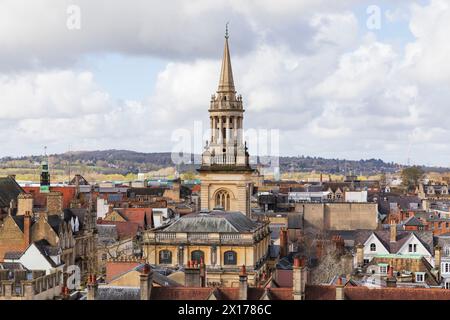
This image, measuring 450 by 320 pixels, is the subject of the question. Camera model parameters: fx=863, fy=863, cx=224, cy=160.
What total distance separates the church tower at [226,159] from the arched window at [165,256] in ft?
64.2

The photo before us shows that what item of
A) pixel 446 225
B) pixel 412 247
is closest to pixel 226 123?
pixel 412 247

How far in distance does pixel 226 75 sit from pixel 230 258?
Answer: 29300 mm

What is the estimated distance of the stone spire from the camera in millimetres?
84688

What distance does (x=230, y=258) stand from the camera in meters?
60.7

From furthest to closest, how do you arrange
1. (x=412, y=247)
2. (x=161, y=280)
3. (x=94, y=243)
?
(x=94, y=243)
(x=412, y=247)
(x=161, y=280)

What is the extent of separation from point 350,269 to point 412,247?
32.6 ft

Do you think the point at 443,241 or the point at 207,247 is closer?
the point at 207,247

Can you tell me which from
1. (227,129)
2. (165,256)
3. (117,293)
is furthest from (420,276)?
(227,129)

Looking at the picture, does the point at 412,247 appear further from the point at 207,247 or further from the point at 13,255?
the point at 13,255

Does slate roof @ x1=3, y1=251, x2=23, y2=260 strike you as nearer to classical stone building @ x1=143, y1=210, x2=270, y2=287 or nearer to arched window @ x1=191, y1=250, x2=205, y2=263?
classical stone building @ x1=143, y1=210, x2=270, y2=287

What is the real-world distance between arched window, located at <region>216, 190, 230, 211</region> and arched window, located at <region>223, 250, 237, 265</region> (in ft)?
66.2

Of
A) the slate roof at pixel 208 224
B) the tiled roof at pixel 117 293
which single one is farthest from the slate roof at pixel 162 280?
the slate roof at pixel 208 224

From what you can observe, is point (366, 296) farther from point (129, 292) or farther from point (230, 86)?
point (230, 86)
